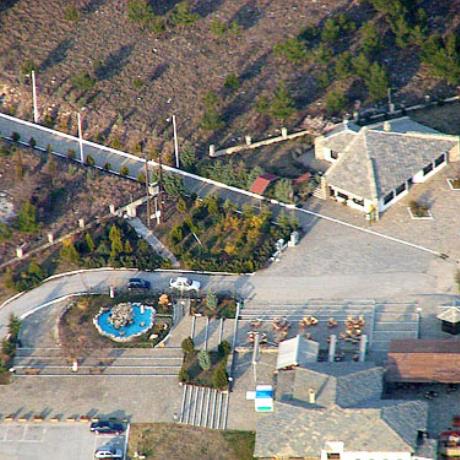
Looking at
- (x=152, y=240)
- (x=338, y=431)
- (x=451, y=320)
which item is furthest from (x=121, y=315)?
(x=451, y=320)

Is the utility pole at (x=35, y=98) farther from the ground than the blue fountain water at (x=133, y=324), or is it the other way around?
the utility pole at (x=35, y=98)

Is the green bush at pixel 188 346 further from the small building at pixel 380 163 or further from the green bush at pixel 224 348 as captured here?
the small building at pixel 380 163

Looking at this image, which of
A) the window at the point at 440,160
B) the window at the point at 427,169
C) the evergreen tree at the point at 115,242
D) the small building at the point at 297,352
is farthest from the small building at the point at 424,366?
the window at the point at 440,160

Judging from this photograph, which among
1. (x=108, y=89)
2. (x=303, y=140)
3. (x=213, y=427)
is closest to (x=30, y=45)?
(x=108, y=89)

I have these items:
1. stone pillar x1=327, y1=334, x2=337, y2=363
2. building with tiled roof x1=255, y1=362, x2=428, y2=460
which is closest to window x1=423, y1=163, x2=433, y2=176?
stone pillar x1=327, y1=334, x2=337, y2=363

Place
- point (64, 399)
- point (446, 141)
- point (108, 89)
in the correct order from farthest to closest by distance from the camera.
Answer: point (108, 89)
point (446, 141)
point (64, 399)

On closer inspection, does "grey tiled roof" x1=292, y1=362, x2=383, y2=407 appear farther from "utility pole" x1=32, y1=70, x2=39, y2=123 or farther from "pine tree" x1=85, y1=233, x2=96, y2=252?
"utility pole" x1=32, y1=70, x2=39, y2=123

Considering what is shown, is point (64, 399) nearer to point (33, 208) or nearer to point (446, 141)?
point (33, 208)
